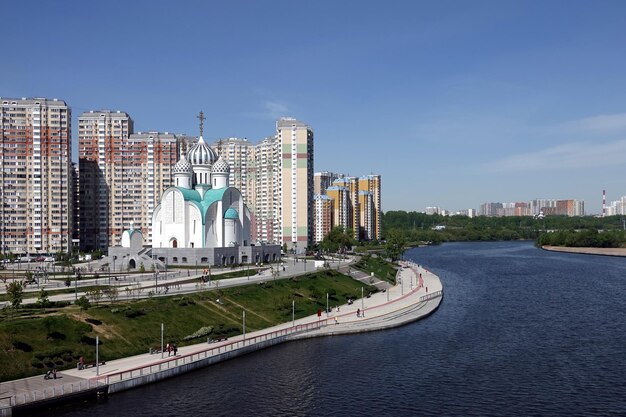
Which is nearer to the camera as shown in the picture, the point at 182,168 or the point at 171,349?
the point at 171,349

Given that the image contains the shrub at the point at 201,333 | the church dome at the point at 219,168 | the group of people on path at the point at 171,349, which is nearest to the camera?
the group of people on path at the point at 171,349

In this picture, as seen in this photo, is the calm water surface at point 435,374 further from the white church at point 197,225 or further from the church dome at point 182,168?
the church dome at point 182,168

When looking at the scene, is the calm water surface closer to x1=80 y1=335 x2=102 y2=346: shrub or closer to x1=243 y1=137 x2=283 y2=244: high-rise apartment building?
x1=80 y1=335 x2=102 y2=346: shrub

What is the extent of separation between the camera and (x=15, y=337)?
4125 cm

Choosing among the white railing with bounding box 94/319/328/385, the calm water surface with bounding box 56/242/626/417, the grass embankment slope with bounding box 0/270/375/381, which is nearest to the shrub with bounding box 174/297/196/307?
the grass embankment slope with bounding box 0/270/375/381

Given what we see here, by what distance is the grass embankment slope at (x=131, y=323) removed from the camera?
40.6 metres

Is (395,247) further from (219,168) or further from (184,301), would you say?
(184,301)

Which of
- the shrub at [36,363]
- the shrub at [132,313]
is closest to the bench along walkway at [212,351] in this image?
the shrub at [36,363]

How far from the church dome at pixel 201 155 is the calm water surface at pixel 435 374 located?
46.9 metres

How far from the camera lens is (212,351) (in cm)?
4697

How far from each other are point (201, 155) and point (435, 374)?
6367 centimetres

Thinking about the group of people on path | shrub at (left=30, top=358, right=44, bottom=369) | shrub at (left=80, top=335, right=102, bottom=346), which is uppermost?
shrub at (left=80, top=335, right=102, bottom=346)

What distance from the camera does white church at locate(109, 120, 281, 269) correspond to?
88.0 meters

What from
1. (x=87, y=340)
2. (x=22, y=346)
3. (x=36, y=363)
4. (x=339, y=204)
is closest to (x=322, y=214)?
(x=339, y=204)
